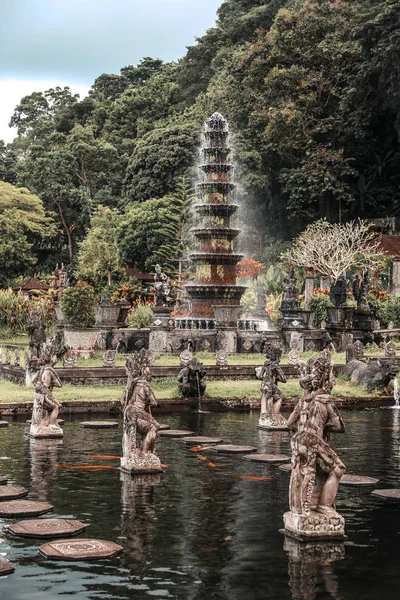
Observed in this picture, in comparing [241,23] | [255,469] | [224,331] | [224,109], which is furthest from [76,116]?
[255,469]

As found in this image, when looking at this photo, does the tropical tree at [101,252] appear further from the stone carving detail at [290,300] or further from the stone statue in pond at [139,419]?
the stone statue in pond at [139,419]

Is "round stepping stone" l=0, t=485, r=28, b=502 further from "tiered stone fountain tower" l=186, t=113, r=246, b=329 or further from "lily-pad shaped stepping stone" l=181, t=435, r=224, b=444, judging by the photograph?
"tiered stone fountain tower" l=186, t=113, r=246, b=329

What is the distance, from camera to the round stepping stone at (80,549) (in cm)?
972

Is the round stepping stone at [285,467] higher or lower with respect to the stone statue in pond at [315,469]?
lower

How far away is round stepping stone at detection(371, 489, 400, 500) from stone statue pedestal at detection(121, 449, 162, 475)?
3335 millimetres

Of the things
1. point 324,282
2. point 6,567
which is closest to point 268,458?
point 6,567

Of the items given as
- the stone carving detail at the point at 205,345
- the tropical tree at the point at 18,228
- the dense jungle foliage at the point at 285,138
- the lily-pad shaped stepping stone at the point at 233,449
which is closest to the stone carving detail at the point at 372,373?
the stone carving detail at the point at 205,345

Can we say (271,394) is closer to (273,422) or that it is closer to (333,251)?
(273,422)

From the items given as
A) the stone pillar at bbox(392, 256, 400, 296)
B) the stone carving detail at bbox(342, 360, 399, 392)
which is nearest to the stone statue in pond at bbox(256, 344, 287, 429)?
the stone carving detail at bbox(342, 360, 399, 392)

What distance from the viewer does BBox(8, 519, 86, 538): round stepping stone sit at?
1055cm

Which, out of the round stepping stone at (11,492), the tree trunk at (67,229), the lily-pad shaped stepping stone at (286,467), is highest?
the tree trunk at (67,229)

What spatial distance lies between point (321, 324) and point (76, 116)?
49732mm

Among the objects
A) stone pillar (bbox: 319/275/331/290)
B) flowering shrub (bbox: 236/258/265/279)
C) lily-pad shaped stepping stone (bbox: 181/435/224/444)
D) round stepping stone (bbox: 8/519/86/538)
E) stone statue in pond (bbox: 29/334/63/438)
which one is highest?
→ flowering shrub (bbox: 236/258/265/279)

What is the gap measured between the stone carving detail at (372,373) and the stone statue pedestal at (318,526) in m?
15.5
